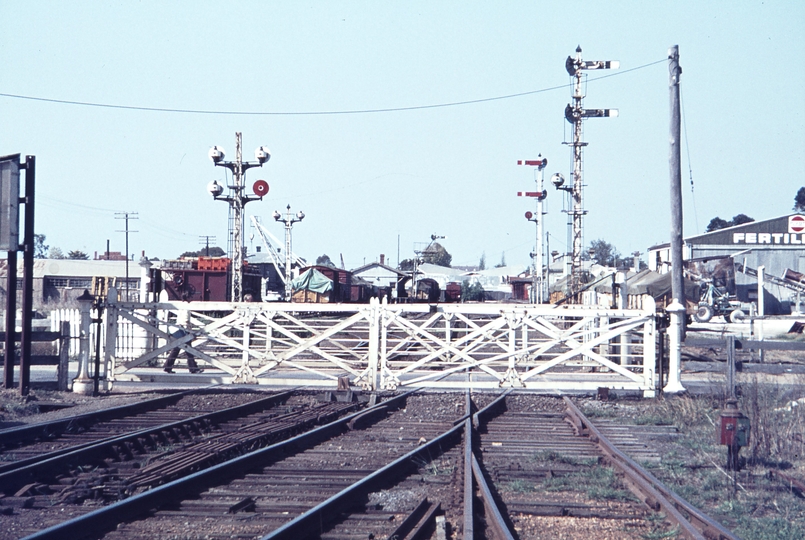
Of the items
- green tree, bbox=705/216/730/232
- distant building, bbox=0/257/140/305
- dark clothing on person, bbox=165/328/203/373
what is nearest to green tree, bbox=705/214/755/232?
green tree, bbox=705/216/730/232

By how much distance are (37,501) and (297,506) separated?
91.0 inches

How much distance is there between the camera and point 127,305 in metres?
15.5

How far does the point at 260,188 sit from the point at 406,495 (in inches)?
1117

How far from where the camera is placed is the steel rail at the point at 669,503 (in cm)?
577

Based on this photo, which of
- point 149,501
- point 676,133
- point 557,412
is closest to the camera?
point 149,501

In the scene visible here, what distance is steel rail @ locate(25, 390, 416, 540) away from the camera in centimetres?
563

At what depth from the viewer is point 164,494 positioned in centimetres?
676

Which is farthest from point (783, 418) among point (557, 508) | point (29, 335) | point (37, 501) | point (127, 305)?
point (29, 335)

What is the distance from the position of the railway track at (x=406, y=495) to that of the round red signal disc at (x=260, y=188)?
24739mm

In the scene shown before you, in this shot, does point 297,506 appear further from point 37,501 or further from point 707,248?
point 707,248

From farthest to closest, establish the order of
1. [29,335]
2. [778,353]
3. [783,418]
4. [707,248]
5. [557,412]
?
1. [707,248]
2. [778,353]
3. [29,335]
4. [557,412]
5. [783,418]

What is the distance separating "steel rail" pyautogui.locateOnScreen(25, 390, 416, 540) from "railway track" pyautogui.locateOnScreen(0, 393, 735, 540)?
1cm

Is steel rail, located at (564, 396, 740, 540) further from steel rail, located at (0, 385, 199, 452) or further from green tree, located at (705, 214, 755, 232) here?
green tree, located at (705, 214, 755, 232)

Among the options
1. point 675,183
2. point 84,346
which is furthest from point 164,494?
point 675,183
